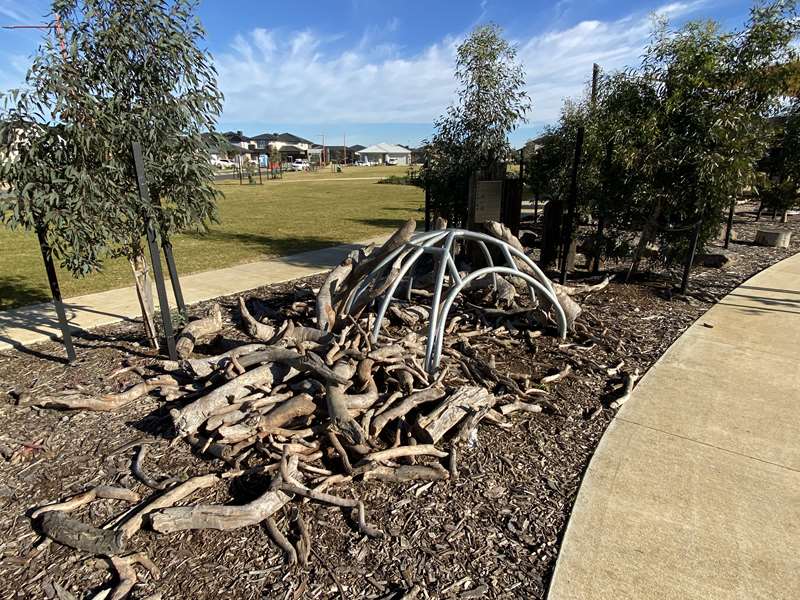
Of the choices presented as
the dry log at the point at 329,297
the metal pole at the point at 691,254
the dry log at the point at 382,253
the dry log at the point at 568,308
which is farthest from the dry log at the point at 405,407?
the metal pole at the point at 691,254

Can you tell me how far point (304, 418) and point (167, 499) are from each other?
40.2 inches

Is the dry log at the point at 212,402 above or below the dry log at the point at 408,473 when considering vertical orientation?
above

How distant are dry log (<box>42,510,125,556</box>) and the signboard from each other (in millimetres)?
6380

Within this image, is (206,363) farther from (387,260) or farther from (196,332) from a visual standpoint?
(387,260)

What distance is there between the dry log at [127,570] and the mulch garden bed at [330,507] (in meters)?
0.04

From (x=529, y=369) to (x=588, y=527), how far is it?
2087 millimetres

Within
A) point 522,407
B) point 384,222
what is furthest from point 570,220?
point 384,222

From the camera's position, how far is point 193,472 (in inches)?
122

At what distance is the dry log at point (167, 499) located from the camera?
2.56 m

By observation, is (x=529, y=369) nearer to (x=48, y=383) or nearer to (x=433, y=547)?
(x=433, y=547)

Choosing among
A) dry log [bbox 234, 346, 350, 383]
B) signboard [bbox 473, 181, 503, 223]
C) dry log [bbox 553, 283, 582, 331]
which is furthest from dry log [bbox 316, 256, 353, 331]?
signboard [bbox 473, 181, 503, 223]

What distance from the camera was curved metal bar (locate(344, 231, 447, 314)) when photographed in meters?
4.78

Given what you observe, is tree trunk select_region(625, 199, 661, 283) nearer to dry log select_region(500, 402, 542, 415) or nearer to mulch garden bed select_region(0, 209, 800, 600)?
mulch garden bed select_region(0, 209, 800, 600)

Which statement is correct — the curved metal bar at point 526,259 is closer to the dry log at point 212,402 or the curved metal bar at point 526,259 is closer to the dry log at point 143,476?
the dry log at point 212,402
